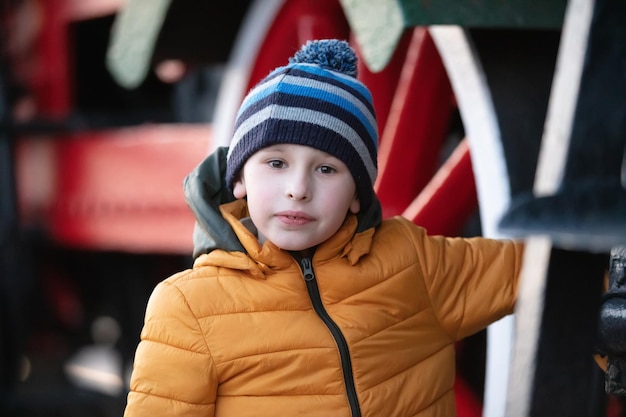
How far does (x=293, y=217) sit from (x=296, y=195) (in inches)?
1.8

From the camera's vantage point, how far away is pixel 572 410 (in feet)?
3.36

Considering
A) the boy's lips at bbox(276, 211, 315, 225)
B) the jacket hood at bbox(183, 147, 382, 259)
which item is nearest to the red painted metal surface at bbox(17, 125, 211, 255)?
the jacket hood at bbox(183, 147, 382, 259)

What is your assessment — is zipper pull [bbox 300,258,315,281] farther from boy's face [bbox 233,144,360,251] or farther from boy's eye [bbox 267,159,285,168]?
boy's eye [bbox 267,159,285,168]

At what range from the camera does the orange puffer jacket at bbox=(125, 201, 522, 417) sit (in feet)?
4.73

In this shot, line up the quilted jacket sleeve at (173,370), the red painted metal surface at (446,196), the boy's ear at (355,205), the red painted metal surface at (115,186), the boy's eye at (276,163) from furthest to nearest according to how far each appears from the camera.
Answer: the red painted metal surface at (115,186), the red painted metal surface at (446,196), the boy's ear at (355,205), the boy's eye at (276,163), the quilted jacket sleeve at (173,370)

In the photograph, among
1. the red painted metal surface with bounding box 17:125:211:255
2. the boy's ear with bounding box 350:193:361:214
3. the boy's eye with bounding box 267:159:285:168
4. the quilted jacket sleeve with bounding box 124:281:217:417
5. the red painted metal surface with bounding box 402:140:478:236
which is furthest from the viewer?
the red painted metal surface with bounding box 17:125:211:255

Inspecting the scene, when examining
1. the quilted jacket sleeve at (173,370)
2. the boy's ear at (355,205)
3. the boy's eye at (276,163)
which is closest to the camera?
the quilted jacket sleeve at (173,370)

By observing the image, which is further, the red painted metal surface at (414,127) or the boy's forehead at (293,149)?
the red painted metal surface at (414,127)

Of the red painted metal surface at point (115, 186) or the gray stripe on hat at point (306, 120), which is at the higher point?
the red painted metal surface at point (115, 186)

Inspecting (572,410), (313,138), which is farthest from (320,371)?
(572,410)

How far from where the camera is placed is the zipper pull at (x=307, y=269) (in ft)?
5.02

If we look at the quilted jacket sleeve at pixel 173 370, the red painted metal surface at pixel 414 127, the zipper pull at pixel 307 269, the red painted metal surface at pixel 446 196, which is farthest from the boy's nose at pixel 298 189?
the red painted metal surface at pixel 414 127

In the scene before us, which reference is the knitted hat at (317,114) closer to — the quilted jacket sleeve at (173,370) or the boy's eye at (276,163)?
the boy's eye at (276,163)

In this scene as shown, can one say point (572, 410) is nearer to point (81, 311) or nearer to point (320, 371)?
point (320, 371)
